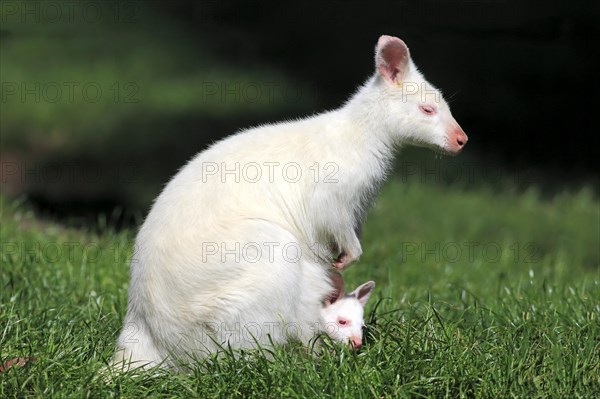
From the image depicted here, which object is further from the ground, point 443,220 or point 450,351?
point 450,351

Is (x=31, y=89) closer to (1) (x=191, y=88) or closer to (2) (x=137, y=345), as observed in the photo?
(1) (x=191, y=88)

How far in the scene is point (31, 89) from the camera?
14016mm

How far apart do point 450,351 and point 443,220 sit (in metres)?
5.06

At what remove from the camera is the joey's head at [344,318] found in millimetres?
4414

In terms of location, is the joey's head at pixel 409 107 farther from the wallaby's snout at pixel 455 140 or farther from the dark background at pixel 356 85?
the dark background at pixel 356 85

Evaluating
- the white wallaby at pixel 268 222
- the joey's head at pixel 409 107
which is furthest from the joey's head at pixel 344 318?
the joey's head at pixel 409 107

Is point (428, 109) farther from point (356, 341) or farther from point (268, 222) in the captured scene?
point (356, 341)

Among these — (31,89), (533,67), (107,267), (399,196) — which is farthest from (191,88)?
(107,267)

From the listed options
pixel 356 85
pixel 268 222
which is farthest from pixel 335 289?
pixel 356 85

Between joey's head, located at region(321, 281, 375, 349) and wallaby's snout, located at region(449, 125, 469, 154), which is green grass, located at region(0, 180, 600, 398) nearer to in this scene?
joey's head, located at region(321, 281, 375, 349)

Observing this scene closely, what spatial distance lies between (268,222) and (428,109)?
0.94 meters

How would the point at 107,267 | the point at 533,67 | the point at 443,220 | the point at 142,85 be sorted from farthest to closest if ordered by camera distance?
the point at 142,85
the point at 533,67
the point at 443,220
the point at 107,267

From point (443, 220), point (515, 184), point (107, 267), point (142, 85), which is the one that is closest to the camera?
point (107, 267)

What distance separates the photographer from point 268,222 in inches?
163
